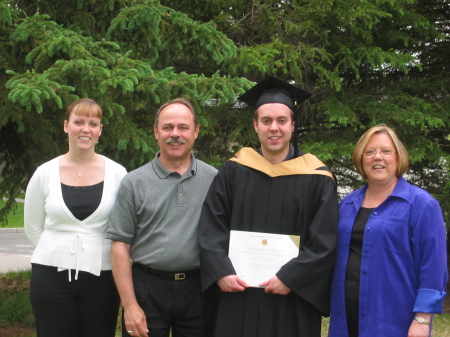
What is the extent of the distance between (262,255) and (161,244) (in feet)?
1.96

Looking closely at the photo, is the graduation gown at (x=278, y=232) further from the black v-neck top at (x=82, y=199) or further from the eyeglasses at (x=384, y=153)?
the black v-neck top at (x=82, y=199)

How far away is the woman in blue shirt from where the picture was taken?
3051 mm

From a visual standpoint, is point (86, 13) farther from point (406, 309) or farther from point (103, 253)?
point (406, 309)

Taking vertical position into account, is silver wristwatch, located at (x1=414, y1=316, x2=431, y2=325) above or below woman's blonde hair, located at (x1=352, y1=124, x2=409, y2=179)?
below

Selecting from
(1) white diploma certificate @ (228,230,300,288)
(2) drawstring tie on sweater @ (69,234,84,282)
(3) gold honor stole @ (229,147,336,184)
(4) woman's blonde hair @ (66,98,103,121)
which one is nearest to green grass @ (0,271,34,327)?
(2) drawstring tie on sweater @ (69,234,84,282)

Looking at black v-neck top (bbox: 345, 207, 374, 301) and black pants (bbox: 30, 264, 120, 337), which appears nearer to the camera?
black v-neck top (bbox: 345, 207, 374, 301)

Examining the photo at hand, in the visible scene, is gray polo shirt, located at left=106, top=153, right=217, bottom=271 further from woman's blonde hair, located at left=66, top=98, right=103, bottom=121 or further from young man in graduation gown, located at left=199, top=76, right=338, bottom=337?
woman's blonde hair, located at left=66, top=98, right=103, bottom=121

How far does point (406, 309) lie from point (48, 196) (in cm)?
219

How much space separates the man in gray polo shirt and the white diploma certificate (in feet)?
0.92

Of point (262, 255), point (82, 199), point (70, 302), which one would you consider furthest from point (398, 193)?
point (70, 302)

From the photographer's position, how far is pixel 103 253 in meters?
3.53

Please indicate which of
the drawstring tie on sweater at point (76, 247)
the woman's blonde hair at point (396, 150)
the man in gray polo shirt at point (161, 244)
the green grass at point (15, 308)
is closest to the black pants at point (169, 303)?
the man in gray polo shirt at point (161, 244)

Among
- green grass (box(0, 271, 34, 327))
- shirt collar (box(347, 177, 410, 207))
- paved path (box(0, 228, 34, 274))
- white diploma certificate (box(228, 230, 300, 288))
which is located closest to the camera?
shirt collar (box(347, 177, 410, 207))

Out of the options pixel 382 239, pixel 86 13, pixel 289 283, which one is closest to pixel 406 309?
pixel 382 239
